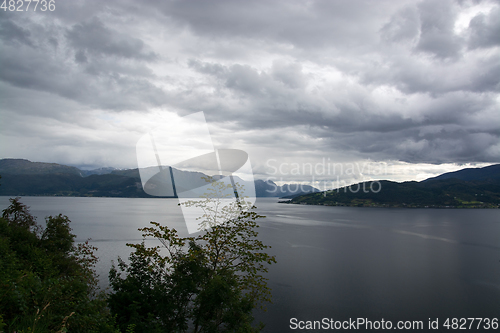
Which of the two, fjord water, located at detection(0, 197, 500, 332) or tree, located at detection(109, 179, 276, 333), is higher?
tree, located at detection(109, 179, 276, 333)

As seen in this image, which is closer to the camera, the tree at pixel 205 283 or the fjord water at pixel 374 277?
the tree at pixel 205 283

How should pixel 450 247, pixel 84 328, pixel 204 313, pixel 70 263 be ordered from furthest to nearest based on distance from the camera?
pixel 450 247 → pixel 70 263 → pixel 204 313 → pixel 84 328

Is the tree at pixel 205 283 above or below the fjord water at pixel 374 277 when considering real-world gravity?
above

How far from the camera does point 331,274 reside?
4253cm

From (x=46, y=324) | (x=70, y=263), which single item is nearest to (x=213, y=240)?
(x=46, y=324)

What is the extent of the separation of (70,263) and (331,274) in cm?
3637

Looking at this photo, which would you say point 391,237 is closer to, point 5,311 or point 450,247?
point 450,247

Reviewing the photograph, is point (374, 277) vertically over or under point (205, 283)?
under

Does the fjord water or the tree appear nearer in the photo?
the tree

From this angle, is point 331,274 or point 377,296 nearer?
point 377,296

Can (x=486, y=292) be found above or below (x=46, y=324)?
below

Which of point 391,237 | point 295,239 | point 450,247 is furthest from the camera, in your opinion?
point 391,237

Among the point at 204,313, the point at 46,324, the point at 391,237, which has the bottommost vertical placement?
the point at 391,237

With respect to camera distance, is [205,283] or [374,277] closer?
[205,283]
